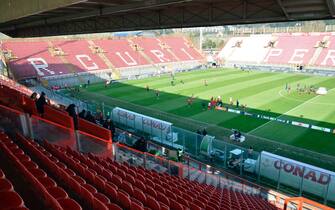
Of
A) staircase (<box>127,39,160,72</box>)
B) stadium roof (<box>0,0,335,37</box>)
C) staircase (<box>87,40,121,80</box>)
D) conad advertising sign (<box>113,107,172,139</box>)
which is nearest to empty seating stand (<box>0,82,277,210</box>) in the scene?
stadium roof (<box>0,0,335,37</box>)

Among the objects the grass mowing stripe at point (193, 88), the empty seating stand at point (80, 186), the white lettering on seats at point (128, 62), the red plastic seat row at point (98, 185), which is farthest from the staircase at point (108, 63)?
the red plastic seat row at point (98, 185)

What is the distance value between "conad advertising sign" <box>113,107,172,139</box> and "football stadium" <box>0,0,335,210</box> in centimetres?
11

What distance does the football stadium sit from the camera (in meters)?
5.59

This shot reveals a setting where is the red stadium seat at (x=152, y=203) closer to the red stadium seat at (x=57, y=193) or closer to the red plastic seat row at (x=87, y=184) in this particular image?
the red plastic seat row at (x=87, y=184)

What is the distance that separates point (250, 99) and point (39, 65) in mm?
30661

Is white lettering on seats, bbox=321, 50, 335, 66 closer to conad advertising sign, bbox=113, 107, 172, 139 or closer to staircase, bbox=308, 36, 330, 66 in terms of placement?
staircase, bbox=308, 36, 330, 66

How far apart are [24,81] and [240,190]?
33.8 m

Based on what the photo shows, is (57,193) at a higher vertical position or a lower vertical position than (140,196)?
higher

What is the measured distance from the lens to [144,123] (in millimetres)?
20031

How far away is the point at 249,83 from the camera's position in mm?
39219

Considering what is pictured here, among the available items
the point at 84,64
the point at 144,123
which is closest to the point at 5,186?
the point at 144,123

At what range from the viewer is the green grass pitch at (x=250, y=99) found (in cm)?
2020

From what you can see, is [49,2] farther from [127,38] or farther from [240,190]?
[127,38]

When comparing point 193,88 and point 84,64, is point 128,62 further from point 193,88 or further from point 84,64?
point 193,88
